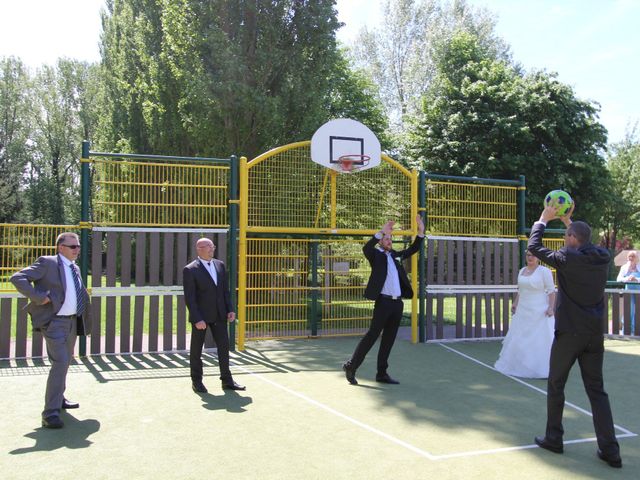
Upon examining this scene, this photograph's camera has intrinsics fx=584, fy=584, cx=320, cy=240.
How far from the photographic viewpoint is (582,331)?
4574mm

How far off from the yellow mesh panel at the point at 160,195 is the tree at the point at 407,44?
24952 mm

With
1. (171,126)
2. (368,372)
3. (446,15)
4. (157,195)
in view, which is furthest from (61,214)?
(368,372)

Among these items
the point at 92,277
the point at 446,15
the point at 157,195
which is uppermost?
the point at 446,15

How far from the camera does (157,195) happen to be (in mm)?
8891

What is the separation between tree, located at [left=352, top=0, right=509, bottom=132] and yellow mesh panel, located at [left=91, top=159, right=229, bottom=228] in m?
25.0

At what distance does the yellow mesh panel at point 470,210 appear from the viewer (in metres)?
10.6

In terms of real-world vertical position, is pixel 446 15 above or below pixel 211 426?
above

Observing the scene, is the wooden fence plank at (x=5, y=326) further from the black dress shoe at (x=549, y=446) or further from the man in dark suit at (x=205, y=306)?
the black dress shoe at (x=549, y=446)

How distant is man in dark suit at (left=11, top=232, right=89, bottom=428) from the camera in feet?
17.3

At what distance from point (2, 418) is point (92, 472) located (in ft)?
6.18

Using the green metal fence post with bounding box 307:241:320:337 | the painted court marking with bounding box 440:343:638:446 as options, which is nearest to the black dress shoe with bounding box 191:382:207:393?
the painted court marking with bounding box 440:343:638:446

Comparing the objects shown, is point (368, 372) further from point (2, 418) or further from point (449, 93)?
point (449, 93)

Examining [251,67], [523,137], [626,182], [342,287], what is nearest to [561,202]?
[342,287]

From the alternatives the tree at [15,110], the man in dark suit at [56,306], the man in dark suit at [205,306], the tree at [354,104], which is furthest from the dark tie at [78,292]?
the tree at [15,110]
